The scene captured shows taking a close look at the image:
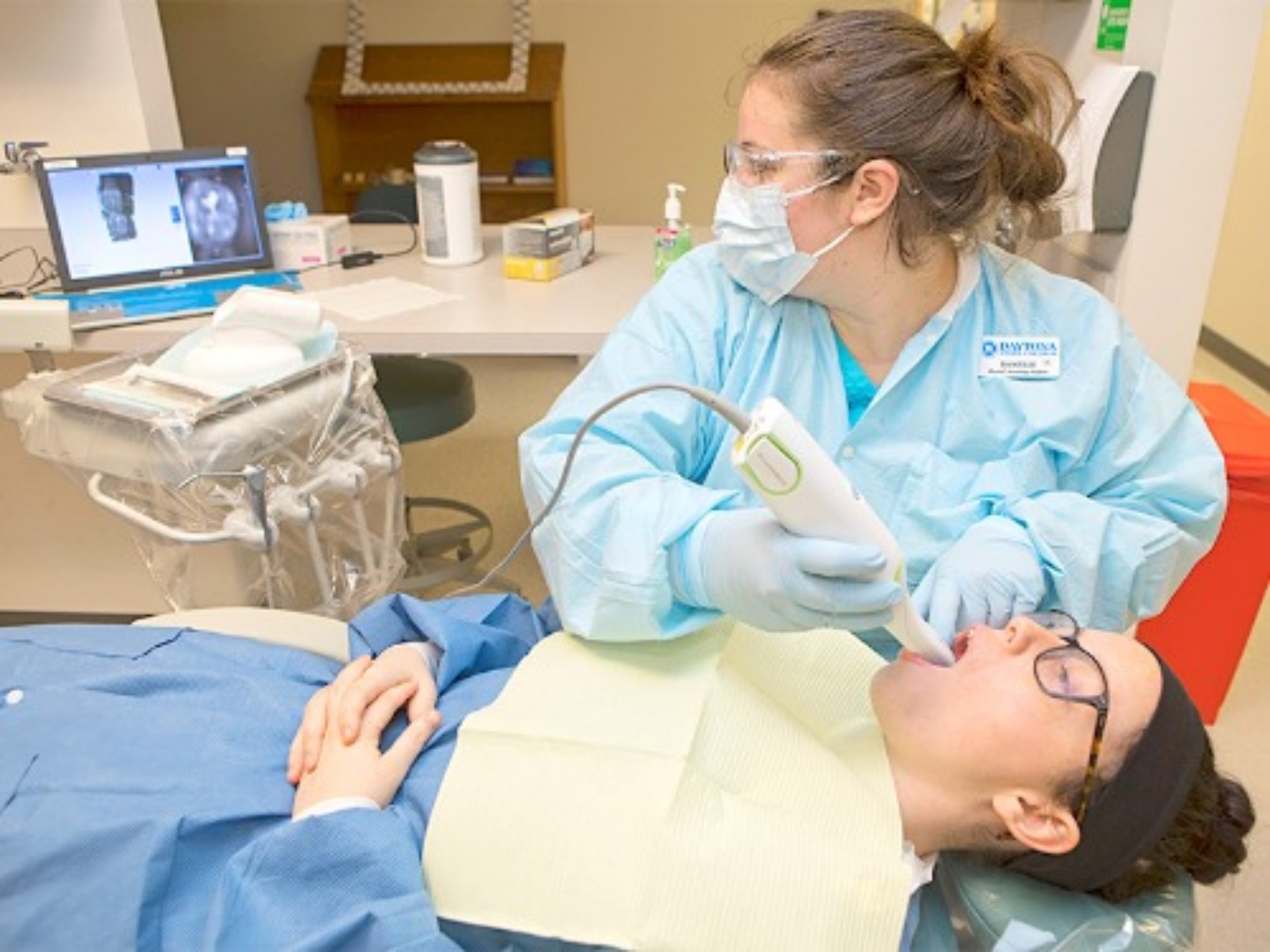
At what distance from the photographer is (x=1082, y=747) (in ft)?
3.21

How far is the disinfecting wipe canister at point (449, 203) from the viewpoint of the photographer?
2148 mm

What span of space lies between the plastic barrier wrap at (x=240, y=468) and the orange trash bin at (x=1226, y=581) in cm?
155

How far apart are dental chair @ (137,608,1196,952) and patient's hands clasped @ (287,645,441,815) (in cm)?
56

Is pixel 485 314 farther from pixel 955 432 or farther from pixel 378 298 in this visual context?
pixel 955 432

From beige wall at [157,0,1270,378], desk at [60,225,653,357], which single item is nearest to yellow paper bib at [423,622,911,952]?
desk at [60,225,653,357]

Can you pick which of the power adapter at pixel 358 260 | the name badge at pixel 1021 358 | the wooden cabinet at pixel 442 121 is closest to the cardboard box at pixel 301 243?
the power adapter at pixel 358 260

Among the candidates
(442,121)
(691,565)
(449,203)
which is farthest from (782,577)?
(442,121)

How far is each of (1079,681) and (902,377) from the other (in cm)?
41

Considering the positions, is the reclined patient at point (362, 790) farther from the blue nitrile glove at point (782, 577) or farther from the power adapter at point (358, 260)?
the power adapter at point (358, 260)

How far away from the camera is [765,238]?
3.94 feet

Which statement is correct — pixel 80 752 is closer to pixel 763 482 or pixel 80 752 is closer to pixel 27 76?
pixel 763 482

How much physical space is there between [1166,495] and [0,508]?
7.37 feet

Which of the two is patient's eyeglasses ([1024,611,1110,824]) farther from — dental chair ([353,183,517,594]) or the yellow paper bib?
dental chair ([353,183,517,594])

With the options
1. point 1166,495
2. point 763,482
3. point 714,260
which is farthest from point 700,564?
point 1166,495
